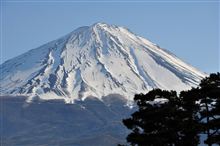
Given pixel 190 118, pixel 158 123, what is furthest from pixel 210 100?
pixel 158 123

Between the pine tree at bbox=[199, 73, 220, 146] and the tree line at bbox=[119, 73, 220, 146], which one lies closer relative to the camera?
the tree line at bbox=[119, 73, 220, 146]

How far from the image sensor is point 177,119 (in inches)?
1228

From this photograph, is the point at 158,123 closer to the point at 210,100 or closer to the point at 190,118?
the point at 190,118

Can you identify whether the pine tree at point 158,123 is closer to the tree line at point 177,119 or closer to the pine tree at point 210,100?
the tree line at point 177,119

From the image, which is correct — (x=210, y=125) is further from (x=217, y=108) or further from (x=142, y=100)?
(x=142, y=100)

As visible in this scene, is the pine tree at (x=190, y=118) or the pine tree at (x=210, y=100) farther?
the pine tree at (x=210, y=100)

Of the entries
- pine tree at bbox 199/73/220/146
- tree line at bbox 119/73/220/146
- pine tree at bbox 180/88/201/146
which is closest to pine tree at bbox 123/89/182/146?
tree line at bbox 119/73/220/146

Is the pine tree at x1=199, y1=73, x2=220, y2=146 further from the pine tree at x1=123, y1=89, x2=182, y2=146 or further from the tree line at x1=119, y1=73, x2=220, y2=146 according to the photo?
the pine tree at x1=123, y1=89, x2=182, y2=146

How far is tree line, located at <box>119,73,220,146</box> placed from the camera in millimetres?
31266

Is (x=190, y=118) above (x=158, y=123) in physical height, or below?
above

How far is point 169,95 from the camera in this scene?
32.2m

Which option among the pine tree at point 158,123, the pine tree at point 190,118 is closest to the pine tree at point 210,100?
the pine tree at point 190,118

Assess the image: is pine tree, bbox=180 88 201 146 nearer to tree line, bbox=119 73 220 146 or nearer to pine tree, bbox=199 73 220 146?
tree line, bbox=119 73 220 146

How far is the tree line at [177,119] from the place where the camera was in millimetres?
31266
